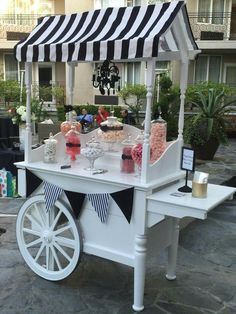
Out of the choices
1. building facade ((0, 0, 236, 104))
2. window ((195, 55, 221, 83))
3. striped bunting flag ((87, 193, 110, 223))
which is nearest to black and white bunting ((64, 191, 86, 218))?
striped bunting flag ((87, 193, 110, 223))

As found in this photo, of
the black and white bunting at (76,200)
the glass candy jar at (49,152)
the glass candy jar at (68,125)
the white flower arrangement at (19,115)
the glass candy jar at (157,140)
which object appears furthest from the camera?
the white flower arrangement at (19,115)

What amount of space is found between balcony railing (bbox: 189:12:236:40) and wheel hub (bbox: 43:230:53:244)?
13.6 meters

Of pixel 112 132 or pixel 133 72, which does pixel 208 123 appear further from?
pixel 133 72

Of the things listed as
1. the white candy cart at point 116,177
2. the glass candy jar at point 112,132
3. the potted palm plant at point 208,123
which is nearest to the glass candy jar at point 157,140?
the white candy cart at point 116,177

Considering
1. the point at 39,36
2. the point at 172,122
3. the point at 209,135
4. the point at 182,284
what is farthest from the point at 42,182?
the point at 172,122

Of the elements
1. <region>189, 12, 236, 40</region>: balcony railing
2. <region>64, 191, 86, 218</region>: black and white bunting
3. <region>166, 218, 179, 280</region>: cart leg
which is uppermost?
<region>189, 12, 236, 40</region>: balcony railing

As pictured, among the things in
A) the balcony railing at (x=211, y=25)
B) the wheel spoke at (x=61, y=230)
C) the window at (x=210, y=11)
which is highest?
the window at (x=210, y=11)

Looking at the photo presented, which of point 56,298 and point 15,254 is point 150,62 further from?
point 15,254

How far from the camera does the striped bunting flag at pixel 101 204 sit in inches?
106

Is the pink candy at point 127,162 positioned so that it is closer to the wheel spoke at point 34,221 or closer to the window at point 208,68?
the wheel spoke at point 34,221

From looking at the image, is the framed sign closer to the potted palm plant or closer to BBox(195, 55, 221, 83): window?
the potted palm plant

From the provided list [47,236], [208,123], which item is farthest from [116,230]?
[208,123]

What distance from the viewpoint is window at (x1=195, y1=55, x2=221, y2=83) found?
1512 cm

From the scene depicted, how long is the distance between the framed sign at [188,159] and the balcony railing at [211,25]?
13416 millimetres
